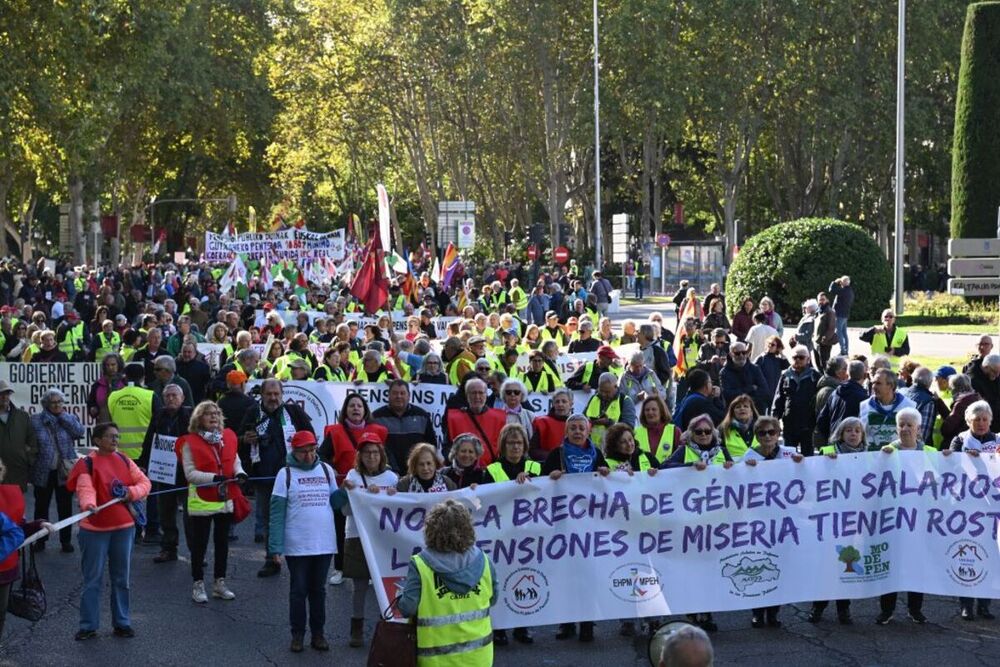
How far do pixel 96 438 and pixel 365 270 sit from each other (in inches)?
605

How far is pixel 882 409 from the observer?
1175 cm

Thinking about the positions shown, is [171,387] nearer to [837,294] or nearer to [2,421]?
[2,421]

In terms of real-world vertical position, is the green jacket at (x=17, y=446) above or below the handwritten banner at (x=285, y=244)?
below

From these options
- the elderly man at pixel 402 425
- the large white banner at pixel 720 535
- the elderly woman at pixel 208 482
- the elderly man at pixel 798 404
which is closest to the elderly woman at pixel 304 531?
the large white banner at pixel 720 535

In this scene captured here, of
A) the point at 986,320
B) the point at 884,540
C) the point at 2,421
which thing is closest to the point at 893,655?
the point at 884,540

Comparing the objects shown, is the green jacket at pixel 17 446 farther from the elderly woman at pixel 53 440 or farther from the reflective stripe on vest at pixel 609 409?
the reflective stripe on vest at pixel 609 409

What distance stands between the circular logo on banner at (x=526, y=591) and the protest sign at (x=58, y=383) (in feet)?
26.6

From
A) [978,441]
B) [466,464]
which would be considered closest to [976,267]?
[978,441]

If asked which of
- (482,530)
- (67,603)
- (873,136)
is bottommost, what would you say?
(67,603)

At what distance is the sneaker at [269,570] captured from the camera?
11891 mm

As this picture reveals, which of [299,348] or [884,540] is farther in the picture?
[299,348]

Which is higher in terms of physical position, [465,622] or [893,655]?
[465,622]

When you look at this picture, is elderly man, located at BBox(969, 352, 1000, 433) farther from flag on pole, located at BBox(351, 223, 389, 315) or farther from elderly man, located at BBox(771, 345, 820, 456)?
flag on pole, located at BBox(351, 223, 389, 315)

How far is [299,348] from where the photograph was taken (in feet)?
54.2
